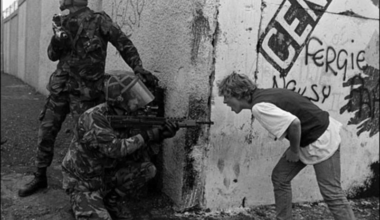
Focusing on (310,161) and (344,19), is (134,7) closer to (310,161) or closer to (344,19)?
(344,19)

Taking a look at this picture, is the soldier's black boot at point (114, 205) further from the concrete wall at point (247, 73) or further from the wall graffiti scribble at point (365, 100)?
the wall graffiti scribble at point (365, 100)

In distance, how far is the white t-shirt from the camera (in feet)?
8.02

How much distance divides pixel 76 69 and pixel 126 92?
0.76 m

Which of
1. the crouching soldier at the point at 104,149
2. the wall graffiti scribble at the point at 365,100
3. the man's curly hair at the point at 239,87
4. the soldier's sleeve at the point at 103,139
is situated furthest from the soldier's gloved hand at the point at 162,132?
the wall graffiti scribble at the point at 365,100

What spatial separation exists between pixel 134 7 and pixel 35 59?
5.45 ft

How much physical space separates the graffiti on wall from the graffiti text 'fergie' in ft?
4.03

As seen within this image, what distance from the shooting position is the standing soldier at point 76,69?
2.93 metres

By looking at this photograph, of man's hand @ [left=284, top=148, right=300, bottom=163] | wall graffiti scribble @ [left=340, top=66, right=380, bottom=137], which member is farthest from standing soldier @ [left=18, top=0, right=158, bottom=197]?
wall graffiti scribble @ [left=340, top=66, right=380, bottom=137]

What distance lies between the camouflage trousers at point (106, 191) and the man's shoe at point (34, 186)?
0.38 m

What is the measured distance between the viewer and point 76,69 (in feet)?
9.84

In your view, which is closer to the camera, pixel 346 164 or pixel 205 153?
pixel 205 153

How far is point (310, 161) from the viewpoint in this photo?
105 inches

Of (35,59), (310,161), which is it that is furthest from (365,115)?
(35,59)

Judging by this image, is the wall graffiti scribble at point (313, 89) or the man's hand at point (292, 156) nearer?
the man's hand at point (292, 156)
